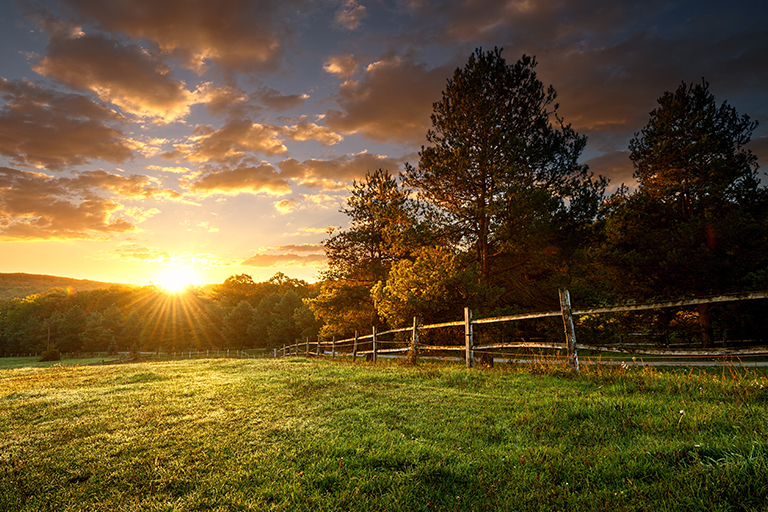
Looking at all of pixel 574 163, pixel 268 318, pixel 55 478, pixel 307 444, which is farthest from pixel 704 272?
pixel 268 318

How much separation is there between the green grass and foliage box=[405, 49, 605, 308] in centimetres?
1105

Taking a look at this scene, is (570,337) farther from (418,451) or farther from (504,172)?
(504,172)

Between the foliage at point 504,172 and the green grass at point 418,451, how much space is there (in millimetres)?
11049

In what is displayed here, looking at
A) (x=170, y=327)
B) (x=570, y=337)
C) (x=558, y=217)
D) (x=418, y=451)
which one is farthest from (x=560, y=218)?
(x=170, y=327)

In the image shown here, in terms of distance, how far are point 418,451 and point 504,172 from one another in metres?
14.3

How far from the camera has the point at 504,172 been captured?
629 inches

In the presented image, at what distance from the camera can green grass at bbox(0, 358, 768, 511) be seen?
9.88 ft

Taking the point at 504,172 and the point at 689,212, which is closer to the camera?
the point at 504,172

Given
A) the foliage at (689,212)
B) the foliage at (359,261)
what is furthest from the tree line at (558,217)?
the foliage at (359,261)

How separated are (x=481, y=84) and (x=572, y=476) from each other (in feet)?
60.6

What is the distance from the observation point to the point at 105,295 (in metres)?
109

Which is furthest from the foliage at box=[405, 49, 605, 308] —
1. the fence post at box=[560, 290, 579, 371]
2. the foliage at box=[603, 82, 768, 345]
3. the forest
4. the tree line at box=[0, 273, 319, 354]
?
the tree line at box=[0, 273, 319, 354]

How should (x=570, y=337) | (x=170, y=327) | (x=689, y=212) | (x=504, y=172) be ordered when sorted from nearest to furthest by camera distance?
(x=570, y=337), (x=504, y=172), (x=689, y=212), (x=170, y=327)

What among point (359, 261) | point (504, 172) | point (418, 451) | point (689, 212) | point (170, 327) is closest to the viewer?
point (418, 451)
